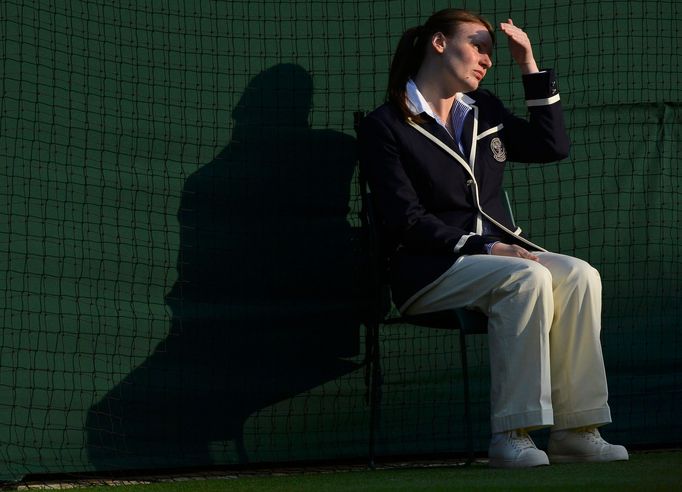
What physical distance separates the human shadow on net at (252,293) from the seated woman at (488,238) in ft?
1.72

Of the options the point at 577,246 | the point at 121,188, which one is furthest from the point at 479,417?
the point at 121,188

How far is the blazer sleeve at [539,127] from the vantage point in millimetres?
4262

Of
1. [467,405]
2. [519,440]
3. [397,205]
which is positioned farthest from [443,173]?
[519,440]

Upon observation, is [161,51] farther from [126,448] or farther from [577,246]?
[577,246]

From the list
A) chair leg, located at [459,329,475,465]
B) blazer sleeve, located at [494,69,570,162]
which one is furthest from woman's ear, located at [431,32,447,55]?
chair leg, located at [459,329,475,465]

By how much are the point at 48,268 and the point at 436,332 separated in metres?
1.57

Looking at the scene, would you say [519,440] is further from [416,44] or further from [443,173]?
[416,44]

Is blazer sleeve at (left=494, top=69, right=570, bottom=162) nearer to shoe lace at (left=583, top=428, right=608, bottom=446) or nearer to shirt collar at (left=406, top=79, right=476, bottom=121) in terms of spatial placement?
shirt collar at (left=406, top=79, right=476, bottom=121)

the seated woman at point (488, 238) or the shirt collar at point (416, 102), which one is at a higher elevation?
the shirt collar at point (416, 102)

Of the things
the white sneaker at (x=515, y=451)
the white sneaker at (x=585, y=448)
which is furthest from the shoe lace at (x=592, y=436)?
the white sneaker at (x=515, y=451)

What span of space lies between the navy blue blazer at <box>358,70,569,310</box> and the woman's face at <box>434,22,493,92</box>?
15cm

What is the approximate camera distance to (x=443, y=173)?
4152 millimetres

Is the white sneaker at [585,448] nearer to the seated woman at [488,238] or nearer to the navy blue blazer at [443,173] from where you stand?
the seated woman at [488,238]

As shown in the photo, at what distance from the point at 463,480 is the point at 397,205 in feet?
3.15
